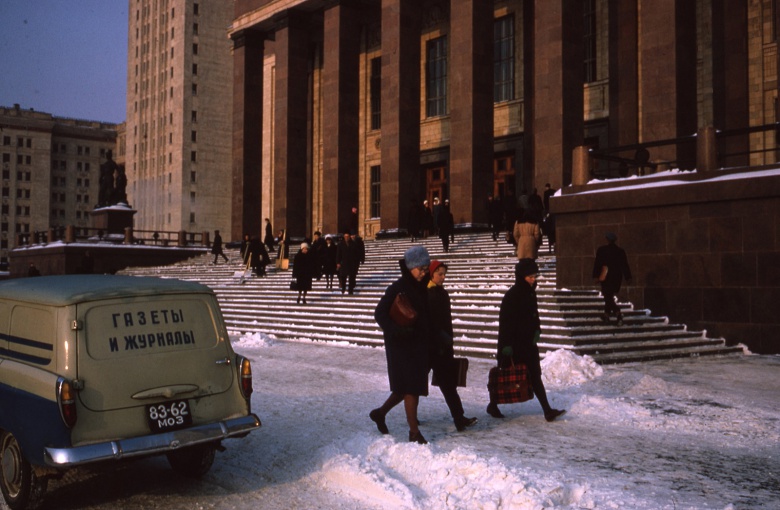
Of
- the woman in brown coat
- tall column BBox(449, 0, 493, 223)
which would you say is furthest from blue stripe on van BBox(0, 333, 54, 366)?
tall column BBox(449, 0, 493, 223)

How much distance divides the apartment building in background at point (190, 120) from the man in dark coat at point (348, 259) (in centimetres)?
6360

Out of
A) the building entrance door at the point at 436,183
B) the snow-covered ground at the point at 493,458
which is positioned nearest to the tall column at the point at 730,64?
the building entrance door at the point at 436,183

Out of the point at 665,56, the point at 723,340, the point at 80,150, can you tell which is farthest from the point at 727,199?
the point at 80,150

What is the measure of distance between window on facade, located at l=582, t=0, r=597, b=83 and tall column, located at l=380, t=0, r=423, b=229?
652cm

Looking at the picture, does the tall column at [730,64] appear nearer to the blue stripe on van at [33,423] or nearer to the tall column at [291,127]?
the tall column at [291,127]

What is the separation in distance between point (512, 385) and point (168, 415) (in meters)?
3.39

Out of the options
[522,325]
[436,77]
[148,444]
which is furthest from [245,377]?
[436,77]

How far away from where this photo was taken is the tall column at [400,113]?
99.7 ft

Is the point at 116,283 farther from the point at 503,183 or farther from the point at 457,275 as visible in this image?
the point at 503,183

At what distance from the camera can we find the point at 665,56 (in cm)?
2231

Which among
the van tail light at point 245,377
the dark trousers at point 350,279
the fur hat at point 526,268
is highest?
the fur hat at point 526,268

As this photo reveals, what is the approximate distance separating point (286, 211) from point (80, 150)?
313 ft

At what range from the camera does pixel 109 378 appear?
525cm

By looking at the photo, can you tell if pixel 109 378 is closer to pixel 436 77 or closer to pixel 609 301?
pixel 609 301
